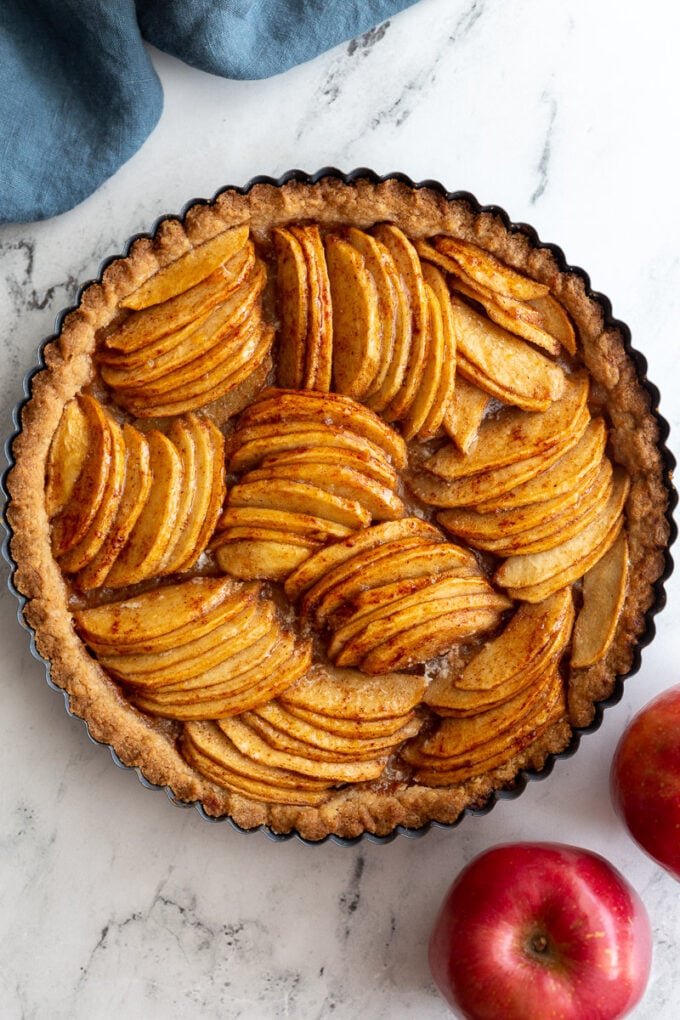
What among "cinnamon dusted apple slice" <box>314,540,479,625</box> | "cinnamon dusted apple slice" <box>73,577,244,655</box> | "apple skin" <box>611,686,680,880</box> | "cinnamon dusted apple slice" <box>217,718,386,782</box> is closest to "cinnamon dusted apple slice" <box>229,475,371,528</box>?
"cinnamon dusted apple slice" <box>314,540,479,625</box>

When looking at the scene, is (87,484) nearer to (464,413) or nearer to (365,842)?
(464,413)

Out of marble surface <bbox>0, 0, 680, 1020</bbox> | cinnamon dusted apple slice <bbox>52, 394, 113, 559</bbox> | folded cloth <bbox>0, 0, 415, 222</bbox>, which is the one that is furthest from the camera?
marble surface <bbox>0, 0, 680, 1020</bbox>

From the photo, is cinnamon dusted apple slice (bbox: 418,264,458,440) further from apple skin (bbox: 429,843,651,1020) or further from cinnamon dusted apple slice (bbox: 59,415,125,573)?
apple skin (bbox: 429,843,651,1020)

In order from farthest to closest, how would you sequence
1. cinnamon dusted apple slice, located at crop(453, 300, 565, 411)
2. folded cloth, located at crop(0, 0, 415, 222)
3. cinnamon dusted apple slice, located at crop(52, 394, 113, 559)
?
folded cloth, located at crop(0, 0, 415, 222), cinnamon dusted apple slice, located at crop(453, 300, 565, 411), cinnamon dusted apple slice, located at crop(52, 394, 113, 559)

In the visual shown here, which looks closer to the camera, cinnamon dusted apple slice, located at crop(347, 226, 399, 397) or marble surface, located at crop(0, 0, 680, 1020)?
cinnamon dusted apple slice, located at crop(347, 226, 399, 397)

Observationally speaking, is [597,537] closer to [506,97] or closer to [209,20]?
[506,97]

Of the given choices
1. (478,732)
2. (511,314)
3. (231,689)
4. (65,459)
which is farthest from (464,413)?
(65,459)

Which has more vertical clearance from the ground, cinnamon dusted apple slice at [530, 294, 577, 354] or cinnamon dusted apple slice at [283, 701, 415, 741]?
cinnamon dusted apple slice at [530, 294, 577, 354]
